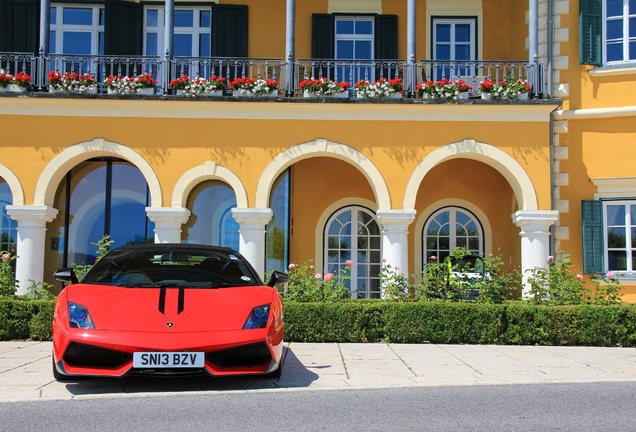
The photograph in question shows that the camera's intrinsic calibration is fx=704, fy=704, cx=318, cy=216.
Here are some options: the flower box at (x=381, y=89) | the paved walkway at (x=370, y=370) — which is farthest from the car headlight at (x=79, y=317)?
the flower box at (x=381, y=89)

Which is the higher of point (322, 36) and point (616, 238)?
point (322, 36)

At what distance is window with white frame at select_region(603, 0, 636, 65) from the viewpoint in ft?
47.1

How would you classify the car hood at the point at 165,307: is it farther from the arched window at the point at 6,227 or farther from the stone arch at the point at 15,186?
the arched window at the point at 6,227

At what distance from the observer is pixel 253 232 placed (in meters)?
13.6

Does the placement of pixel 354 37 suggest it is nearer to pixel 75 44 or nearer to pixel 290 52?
pixel 290 52

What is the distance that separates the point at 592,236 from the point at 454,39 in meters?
5.52

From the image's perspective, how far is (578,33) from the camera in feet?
48.1

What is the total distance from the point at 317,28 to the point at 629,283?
859 centimetres

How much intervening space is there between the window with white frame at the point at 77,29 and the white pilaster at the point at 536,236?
988 centimetres

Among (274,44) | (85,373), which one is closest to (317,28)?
(274,44)

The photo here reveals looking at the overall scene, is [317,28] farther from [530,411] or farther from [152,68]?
[530,411]

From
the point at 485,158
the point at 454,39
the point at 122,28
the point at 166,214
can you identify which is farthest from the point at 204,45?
the point at 485,158

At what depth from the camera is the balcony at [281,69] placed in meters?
14.0

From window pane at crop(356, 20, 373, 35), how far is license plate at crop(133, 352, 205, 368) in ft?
39.0
